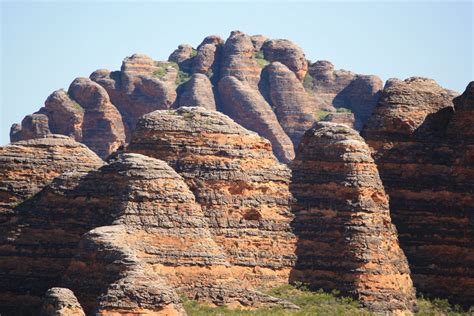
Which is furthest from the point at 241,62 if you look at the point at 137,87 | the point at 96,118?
the point at 96,118

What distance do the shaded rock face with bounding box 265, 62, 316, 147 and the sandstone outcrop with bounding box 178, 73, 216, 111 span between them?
449 centimetres

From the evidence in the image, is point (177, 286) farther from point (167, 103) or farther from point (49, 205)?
point (167, 103)

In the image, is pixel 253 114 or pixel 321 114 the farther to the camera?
pixel 321 114

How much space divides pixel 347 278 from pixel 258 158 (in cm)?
559

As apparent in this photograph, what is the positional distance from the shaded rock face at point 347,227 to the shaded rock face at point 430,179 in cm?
230

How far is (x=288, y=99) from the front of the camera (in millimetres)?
114375

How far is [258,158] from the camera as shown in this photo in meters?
61.8

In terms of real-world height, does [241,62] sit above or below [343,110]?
above

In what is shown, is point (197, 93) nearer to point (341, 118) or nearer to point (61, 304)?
point (341, 118)

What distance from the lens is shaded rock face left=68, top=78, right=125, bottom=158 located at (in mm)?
109938

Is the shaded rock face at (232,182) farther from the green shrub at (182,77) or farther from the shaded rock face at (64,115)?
the green shrub at (182,77)

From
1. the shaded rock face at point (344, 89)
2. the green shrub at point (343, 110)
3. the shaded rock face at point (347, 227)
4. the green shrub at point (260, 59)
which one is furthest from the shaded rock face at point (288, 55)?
the shaded rock face at point (347, 227)

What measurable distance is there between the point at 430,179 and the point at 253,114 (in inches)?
1800

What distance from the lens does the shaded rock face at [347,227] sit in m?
59.9
